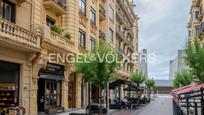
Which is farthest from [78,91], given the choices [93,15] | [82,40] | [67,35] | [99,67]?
[93,15]

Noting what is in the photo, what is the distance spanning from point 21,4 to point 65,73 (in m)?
8.71

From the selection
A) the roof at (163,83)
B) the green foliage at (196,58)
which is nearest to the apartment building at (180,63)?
the green foliage at (196,58)

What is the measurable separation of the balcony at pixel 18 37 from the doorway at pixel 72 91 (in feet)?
32.6

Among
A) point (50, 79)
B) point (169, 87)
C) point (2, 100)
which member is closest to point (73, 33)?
point (50, 79)

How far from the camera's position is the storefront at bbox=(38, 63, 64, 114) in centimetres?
2412

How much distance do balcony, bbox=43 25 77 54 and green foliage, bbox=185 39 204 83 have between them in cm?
852

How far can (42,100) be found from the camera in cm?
2430

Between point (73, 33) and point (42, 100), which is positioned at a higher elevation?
point (73, 33)

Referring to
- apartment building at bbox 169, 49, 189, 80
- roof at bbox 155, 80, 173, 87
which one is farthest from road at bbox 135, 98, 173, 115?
roof at bbox 155, 80, 173, 87

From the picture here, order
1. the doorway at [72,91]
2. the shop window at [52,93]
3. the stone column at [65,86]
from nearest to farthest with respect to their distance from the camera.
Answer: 1. the shop window at [52,93]
2. the stone column at [65,86]
3. the doorway at [72,91]

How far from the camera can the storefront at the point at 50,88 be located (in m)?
24.1

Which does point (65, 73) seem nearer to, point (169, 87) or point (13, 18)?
point (13, 18)

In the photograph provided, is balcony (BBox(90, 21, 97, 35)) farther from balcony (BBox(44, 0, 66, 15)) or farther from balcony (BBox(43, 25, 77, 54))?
balcony (BBox(43, 25, 77, 54))

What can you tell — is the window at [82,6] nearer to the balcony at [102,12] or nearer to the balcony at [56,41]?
the balcony at [56,41]
